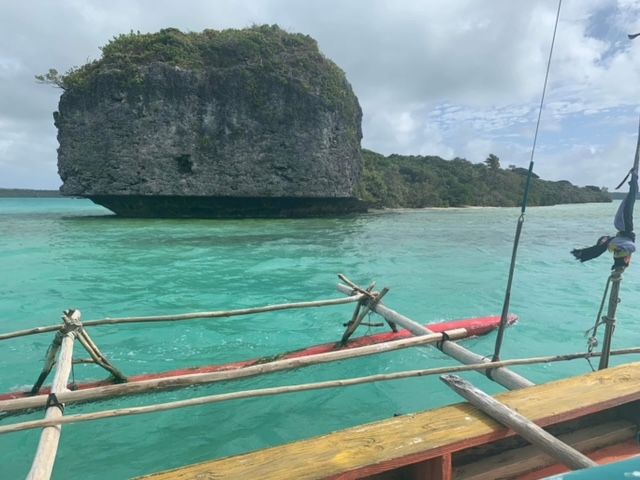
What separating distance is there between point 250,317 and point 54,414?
4.88 metres

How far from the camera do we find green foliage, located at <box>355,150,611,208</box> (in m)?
46.9

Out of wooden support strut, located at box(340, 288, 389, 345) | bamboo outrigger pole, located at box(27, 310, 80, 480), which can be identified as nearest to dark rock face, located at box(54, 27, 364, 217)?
wooden support strut, located at box(340, 288, 389, 345)

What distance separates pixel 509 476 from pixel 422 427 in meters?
0.65

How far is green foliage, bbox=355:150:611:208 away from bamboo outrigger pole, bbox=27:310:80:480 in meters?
34.4

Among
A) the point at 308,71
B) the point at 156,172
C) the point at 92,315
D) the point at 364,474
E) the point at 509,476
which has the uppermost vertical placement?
the point at 308,71

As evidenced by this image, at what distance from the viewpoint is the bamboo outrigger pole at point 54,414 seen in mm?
2422

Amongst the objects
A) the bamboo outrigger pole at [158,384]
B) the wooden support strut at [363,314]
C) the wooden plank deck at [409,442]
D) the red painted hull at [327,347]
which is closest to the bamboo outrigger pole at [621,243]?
the wooden plank deck at [409,442]

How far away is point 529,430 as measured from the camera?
217 centimetres

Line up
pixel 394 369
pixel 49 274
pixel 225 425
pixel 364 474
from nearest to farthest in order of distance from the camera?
1. pixel 364 474
2. pixel 225 425
3. pixel 394 369
4. pixel 49 274

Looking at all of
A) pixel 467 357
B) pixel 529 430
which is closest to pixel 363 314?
pixel 467 357

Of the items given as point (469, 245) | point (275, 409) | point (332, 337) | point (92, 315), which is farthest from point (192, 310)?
point (469, 245)

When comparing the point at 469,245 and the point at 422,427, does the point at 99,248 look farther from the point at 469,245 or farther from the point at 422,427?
the point at 422,427

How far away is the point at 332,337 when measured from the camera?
22.9 ft

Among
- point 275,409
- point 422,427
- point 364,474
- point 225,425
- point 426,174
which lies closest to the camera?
point 364,474
